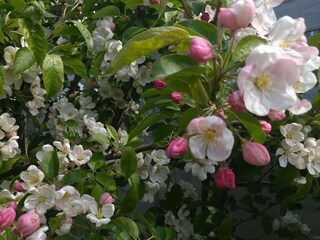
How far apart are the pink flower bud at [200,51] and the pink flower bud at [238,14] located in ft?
0.18

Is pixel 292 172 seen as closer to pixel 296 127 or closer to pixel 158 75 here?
pixel 296 127

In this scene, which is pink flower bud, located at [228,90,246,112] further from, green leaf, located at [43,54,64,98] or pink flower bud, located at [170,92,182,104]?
green leaf, located at [43,54,64,98]

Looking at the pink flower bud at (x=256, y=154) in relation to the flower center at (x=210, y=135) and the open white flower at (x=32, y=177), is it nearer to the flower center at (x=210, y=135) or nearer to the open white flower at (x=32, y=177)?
the flower center at (x=210, y=135)

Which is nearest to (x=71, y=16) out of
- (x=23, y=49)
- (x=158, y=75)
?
(x=23, y=49)

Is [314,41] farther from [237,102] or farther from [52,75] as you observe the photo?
[52,75]

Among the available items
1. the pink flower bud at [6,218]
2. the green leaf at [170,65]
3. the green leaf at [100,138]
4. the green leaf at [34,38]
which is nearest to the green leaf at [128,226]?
the green leaf at [100,138]

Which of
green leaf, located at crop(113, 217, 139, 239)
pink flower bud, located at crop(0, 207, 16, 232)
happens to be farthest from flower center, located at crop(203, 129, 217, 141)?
green leaf, located at crop(113, 217, 139, 239)

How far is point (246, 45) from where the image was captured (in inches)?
32.4

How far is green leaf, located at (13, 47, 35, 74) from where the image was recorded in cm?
118

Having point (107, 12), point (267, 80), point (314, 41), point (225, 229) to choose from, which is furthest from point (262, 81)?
point (225, 229)

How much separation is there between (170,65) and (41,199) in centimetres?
53

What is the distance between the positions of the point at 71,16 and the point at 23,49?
1.87 feet

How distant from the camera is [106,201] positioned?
1.17 metres

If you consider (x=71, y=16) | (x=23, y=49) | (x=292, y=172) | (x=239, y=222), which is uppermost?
(x=23, y=49)
